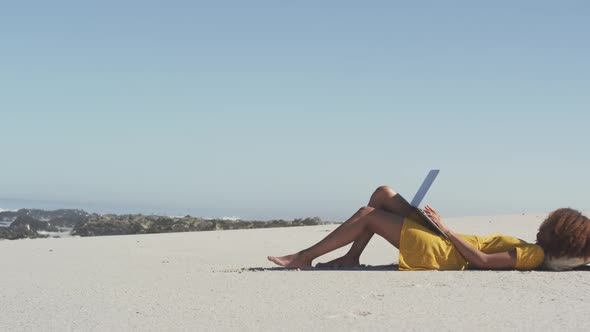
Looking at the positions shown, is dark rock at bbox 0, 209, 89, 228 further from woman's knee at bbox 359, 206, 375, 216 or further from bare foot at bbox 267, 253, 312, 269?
woman's knee at bbox 359, 206, 375, 216

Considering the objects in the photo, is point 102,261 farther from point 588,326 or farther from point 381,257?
point 588,326

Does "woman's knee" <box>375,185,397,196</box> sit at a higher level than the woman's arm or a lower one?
higher

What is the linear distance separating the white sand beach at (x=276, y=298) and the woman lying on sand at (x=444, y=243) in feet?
0.53

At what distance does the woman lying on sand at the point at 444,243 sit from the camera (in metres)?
5.17

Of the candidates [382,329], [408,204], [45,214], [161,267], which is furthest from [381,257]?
[45,214]

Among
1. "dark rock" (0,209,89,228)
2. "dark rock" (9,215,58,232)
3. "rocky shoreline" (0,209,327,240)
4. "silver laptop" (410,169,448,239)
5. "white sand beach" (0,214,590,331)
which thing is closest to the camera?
"white sand beach" (0,214,590,331)

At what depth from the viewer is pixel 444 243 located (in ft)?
17.7

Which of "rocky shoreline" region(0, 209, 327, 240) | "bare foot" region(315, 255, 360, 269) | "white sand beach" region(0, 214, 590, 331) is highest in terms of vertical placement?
"rocky shoreline" region(0, 209, 327, 240)

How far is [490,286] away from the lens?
4453 mm

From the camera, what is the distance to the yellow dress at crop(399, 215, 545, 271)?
526 cm

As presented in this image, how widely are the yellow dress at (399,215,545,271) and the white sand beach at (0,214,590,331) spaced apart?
0.17 meters

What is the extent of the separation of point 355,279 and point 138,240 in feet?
18.1

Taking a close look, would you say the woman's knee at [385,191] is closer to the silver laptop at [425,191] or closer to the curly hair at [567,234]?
the silver laptop at [425,191]

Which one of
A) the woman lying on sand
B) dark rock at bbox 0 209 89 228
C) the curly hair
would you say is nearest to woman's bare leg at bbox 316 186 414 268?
the woman lying on sand
